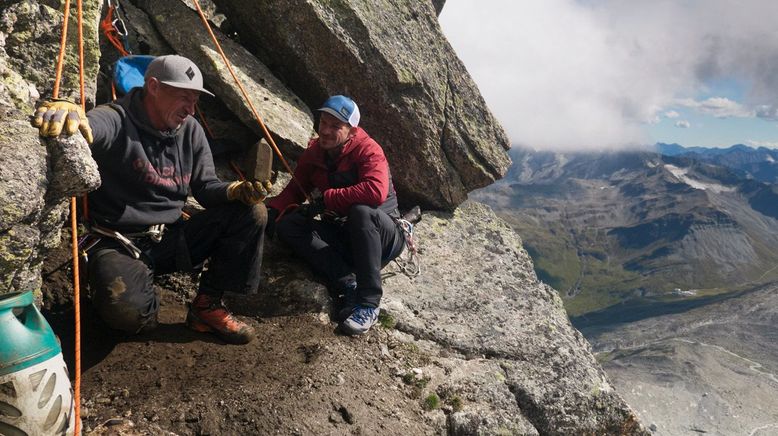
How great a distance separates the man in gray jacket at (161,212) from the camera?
677 centimetres

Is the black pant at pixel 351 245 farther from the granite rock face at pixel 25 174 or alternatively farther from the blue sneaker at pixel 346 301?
the granite rock face at pixel 25 174

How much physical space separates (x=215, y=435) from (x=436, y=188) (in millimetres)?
9000

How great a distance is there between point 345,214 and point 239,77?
4265 millimetres

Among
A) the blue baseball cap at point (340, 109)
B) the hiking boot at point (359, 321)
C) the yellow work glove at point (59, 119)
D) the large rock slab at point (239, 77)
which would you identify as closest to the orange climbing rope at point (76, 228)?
the yellow work glove at point (59, 119)

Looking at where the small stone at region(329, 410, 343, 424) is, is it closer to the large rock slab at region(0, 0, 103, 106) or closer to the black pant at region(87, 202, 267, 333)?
the black pant at region(87, 202, 267, 333)

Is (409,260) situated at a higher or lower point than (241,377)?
higher

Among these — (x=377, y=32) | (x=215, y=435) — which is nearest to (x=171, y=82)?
(x=215, y=435)

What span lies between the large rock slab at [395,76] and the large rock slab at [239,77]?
0.80m

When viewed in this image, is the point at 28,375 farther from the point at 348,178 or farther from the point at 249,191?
Answer: the point at 348,178

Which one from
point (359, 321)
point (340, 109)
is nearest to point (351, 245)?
point (359, 321)

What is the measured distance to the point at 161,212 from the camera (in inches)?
295

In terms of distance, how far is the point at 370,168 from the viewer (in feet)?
30.9

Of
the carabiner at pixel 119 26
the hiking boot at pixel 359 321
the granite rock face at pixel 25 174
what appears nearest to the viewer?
the granite rock face at pixel 25 174

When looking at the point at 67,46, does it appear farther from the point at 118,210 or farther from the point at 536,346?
the point at 536,346
